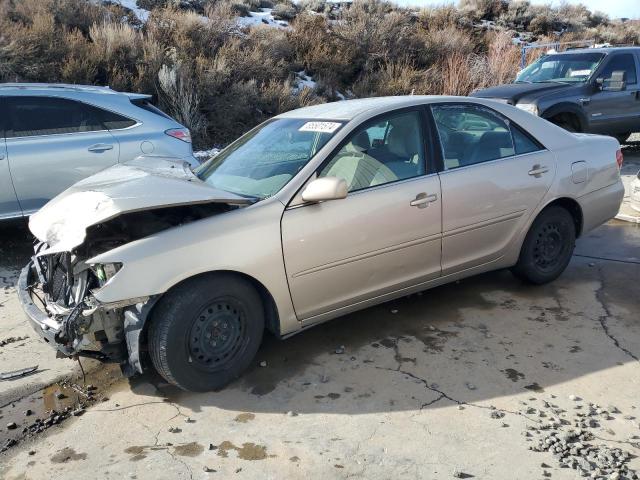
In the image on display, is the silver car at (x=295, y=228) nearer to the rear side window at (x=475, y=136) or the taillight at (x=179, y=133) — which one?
the rear side window at (x=475, y=136)

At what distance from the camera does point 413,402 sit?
3.41m

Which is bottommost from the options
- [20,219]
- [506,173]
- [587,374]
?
[587,374]

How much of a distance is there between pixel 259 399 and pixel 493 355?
5.22 ft

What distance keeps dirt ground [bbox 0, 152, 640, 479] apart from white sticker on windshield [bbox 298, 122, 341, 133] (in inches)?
57.8

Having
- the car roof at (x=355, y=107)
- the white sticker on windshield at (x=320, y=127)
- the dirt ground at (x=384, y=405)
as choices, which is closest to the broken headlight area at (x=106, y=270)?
the dirt ground at (x=384, y=405)

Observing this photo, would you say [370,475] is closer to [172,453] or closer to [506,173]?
[172,453]

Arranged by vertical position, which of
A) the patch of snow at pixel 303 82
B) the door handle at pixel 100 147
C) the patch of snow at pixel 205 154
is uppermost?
the patch of snow at pixel 303 82

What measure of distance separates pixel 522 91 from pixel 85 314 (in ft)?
27.8

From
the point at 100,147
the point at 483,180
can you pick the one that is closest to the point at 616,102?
the point at 483,180

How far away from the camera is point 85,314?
127 inches

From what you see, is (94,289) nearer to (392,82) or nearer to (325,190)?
(325,190)

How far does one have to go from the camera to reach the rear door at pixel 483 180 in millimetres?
4273

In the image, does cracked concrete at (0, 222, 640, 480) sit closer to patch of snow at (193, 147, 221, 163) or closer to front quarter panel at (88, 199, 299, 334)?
front quarter panel at (88, 199, 299, 334)

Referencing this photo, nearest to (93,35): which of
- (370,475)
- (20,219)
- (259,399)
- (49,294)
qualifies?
(20,219)
